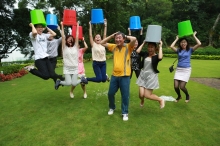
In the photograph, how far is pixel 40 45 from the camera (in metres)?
5.29

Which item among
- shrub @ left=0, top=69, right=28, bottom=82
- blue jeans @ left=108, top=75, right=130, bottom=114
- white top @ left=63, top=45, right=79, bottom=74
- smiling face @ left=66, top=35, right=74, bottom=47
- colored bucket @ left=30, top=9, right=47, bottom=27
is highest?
colored bucket @ left=30, top=9, right=47, bottom=27

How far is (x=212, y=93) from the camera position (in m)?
7.39

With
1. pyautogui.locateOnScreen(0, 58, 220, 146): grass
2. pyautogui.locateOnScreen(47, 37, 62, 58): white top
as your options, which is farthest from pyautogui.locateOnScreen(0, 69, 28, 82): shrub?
pyautogui.locateOnScreen(47, 37, 62, 58): white top

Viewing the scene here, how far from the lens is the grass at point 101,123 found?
3839 mm

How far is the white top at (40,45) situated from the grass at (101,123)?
1434mm

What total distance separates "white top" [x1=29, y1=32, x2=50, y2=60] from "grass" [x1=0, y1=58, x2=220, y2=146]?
1434 millimetres

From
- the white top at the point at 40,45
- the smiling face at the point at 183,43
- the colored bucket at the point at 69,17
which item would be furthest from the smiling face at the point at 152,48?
the white top at the point at 40,45

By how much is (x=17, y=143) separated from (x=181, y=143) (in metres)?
2.89

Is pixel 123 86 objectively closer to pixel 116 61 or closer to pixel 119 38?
pixel 116 61

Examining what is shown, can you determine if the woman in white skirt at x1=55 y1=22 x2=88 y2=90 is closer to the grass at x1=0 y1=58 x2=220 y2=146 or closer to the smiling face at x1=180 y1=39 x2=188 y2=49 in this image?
the grass at x1=0 y1=58 x2=220 y2=146

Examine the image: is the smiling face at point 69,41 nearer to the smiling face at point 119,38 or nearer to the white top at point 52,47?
the white top at point 52,47

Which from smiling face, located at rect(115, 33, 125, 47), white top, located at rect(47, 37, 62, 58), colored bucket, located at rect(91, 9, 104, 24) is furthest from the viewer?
white top, located at rect(47, 37, 62, 58)

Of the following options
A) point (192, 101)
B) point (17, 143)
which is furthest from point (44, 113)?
point (192, 101)

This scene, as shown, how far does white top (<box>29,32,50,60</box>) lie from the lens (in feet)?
17.2
